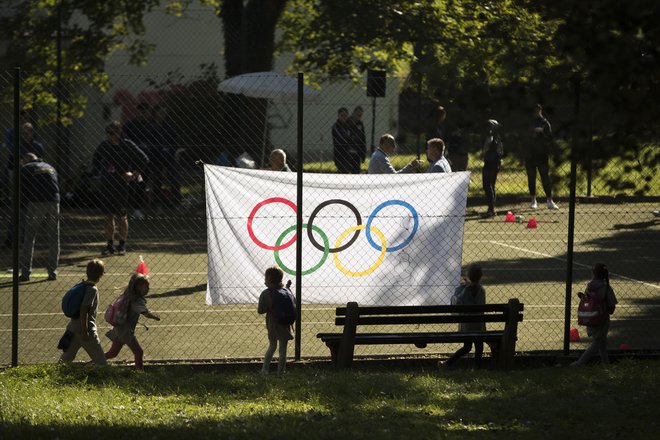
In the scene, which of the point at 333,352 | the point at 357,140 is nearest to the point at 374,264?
the point at 333,352

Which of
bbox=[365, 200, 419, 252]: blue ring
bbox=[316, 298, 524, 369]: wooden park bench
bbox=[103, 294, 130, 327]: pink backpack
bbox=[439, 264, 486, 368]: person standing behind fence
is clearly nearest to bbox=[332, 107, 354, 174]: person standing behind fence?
bbox=[365, 200, 419, 252]: blue ring

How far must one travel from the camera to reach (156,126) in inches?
880

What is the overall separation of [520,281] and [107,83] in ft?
40.3

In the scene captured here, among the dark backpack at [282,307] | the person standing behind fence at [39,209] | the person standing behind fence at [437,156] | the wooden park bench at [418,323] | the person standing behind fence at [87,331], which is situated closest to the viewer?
the person standing behind fence at [87,331]

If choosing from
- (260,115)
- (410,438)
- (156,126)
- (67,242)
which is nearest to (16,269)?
(410,438)

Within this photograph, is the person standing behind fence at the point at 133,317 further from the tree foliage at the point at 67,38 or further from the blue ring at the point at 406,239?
the tree foliage at the point at 67,38

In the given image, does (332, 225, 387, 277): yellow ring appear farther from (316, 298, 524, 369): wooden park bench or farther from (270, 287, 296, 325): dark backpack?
(270, 287, 296, 325): dark backpack

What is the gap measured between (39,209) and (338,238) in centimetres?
533

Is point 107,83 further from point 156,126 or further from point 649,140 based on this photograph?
point 649,140

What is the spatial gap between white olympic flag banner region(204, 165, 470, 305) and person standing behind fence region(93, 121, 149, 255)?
20.0ft

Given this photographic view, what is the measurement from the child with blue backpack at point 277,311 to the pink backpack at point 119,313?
3.88 ft

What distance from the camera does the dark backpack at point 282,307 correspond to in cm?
1073

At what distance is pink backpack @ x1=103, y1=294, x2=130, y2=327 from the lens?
10.8m

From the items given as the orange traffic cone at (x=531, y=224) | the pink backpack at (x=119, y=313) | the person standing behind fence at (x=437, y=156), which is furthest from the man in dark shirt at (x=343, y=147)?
the pink backpack at (x=119, y=313)
